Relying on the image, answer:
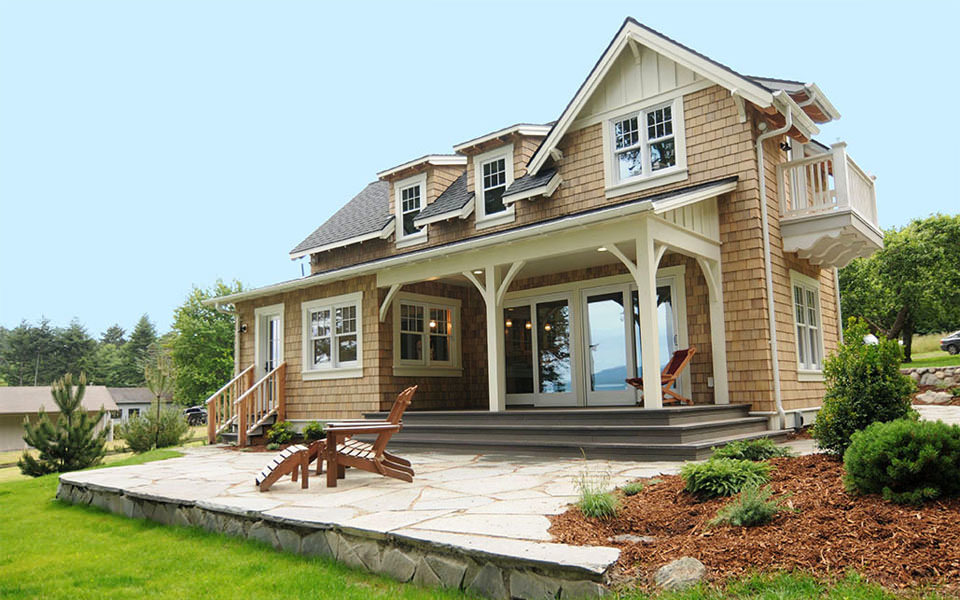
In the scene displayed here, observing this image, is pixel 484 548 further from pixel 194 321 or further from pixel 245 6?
pixel 194 321

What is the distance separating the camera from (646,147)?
35.2 feet

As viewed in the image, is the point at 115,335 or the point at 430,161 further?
the point at 115,335

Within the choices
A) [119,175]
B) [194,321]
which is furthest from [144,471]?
[119,175]

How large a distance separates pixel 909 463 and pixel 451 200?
35.7 ft

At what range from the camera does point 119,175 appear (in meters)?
110

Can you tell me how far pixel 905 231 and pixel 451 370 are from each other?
18.7m

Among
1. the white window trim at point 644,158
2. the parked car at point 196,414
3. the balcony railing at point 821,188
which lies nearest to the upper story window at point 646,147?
the white window trim at point 644,158

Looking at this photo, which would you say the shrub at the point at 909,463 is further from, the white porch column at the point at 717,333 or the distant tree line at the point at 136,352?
the distant tree line at the point at 136,352

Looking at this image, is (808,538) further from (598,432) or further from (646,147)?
(646,147)

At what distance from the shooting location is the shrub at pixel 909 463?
3682mm

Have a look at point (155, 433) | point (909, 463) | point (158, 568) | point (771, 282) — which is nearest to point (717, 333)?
point (771, 282)

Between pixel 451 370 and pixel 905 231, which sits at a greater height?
pixel 905 231

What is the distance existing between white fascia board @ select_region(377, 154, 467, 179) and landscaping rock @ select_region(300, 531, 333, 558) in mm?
10739

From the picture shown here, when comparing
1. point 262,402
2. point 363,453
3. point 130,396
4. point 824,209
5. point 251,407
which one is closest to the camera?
point 363,453
